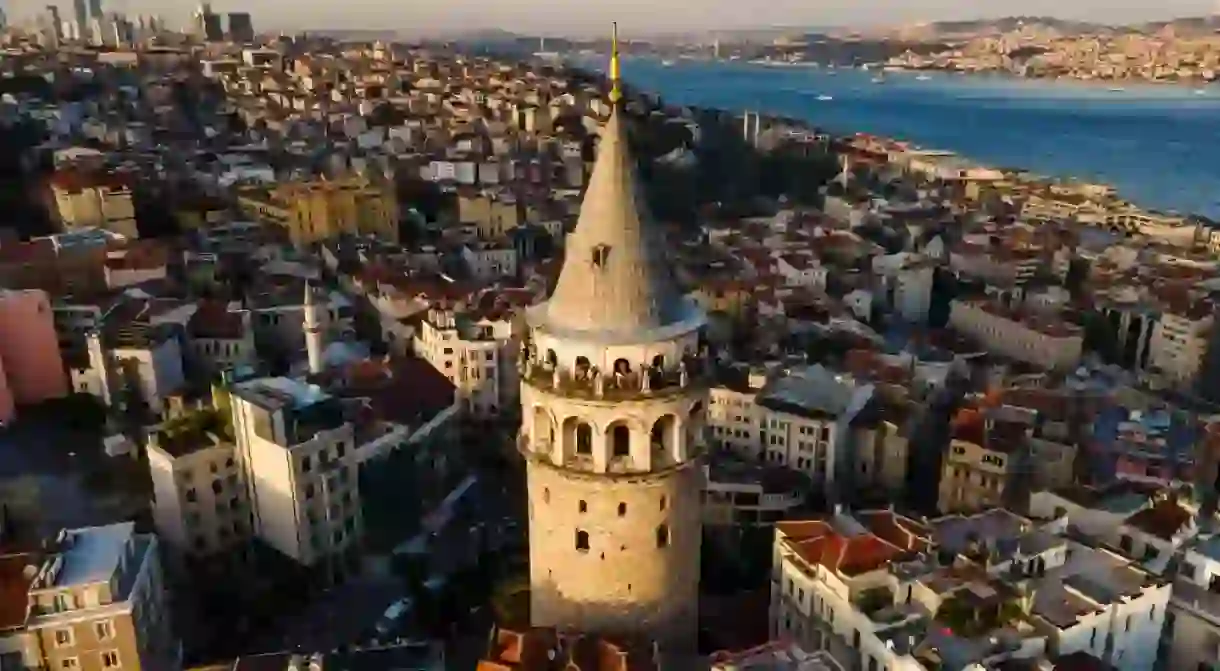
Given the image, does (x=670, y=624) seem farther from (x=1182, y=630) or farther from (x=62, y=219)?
(x=62, y=219)

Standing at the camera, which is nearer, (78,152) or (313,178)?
(78,152)

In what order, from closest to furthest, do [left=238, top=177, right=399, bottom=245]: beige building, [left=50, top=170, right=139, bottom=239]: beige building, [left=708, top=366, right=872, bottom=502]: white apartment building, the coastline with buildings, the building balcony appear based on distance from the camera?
the building balcony
the coastline with buildings
[left=708, top=366, right=872, bottom=502]: white apartment building
[left=50, top=170, right=139, bottom=239]: beige building
[left=238, top=177, right=399, bottom=245]: beige building

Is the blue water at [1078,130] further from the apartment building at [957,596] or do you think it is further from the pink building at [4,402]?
the pink building at [4,402]

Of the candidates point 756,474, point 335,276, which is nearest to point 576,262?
point 756,474

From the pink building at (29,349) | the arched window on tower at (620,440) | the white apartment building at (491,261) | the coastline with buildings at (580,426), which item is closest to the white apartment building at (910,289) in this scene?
the coastline with buildings at (580,426)

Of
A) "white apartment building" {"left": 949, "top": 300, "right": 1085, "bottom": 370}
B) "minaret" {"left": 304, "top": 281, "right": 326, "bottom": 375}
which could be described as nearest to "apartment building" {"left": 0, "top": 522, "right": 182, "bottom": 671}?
"minaret" {"left": 304, "top": 281, "right": 326, "bottom": 375}

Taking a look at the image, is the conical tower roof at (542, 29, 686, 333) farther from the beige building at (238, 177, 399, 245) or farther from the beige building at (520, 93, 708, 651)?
the beige building at (238, 177, 399, 245)

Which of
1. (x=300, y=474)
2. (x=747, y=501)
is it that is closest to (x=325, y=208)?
(x=300, y=474)
